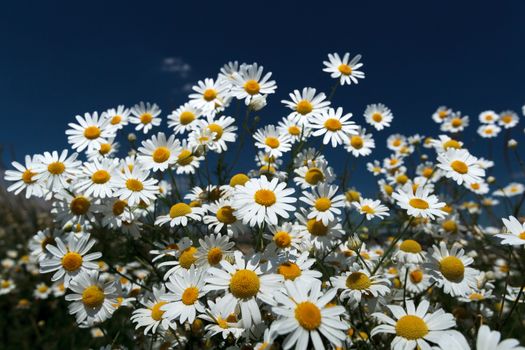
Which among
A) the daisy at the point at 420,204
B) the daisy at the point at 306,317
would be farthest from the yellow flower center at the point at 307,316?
the daisy at the point at 420,204

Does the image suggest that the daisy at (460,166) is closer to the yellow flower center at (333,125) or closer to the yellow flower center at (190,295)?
the yellow flower center at (333,125)

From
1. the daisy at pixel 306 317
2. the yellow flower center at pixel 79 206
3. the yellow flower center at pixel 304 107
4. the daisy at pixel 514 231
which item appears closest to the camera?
the daisy at pixel 306 317

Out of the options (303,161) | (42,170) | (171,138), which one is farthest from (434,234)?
(42,170)

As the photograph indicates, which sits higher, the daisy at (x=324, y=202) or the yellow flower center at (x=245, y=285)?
the daisy at (x=324, y=202)

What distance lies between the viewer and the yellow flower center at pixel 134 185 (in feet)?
7.83

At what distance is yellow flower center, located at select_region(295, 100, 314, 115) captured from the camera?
2773 millimetres

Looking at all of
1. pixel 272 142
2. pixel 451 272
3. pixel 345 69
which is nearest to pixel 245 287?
pixel 451 272

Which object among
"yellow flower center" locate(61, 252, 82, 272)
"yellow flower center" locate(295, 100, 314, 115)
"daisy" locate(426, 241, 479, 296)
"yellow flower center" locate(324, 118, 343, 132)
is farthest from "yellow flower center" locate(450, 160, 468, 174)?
"yellow flower center" locate(61, 252, 82, 272)

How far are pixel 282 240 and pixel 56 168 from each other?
155 cm

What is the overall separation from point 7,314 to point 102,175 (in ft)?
15.5

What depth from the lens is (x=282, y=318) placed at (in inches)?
59.5

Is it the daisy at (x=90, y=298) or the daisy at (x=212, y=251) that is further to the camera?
the daisy at (x=90, y=298)

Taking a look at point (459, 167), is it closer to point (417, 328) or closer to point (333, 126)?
point (333, 126)

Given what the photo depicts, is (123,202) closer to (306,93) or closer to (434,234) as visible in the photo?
(306,93)
